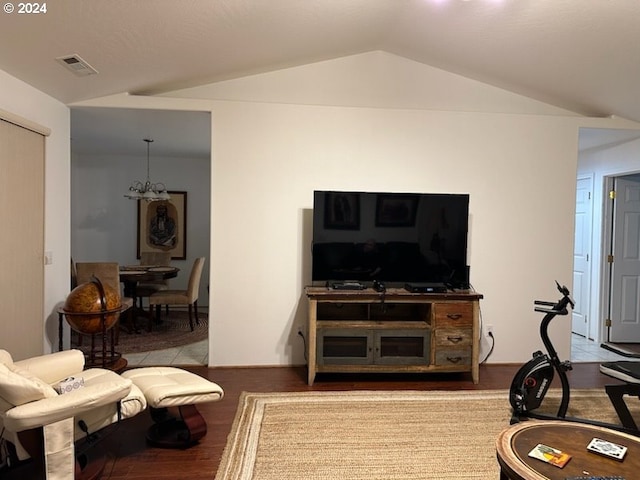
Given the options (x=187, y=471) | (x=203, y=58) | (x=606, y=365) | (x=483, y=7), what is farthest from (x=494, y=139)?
(x=187, y=471)

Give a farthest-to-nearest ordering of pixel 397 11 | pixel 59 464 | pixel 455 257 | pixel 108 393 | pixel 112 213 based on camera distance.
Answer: pixel 112 213 → pixel 455 257 → pixel 397 11 → pixel 108 393 → pixel 59 464

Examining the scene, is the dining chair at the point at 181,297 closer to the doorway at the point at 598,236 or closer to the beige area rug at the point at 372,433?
the beige area rug at the point at 372,433

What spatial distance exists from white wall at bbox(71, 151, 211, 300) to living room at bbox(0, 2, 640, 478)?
114 inches

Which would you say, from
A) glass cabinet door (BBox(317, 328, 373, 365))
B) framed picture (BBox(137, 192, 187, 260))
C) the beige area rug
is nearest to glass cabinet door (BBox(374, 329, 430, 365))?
glass cabinet door (BBox(317, 328, 373, 365))

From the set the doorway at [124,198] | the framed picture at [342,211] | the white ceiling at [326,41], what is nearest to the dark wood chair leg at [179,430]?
the framed picture at [342,211]

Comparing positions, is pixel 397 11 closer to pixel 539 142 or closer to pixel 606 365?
pixel 539 142

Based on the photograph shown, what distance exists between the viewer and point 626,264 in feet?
16.5

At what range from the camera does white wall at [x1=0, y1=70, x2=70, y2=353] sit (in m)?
3.37

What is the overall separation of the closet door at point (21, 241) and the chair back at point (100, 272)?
1.08m

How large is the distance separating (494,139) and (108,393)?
393cm

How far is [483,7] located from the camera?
287cm

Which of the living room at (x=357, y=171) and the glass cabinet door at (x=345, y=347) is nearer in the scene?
the glass cabinet door at (x=345, y=347)

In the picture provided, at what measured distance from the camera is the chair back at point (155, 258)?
633 centimetres

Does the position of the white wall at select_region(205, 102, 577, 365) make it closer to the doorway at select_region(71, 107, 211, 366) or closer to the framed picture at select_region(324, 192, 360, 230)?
the framed picture at select_region(324, 192, 360, 230)
